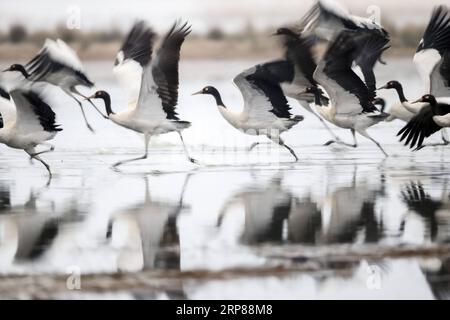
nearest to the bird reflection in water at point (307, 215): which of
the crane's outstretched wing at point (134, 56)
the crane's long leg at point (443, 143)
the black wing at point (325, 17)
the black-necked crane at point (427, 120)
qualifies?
the black-necked crane at point (427, 120)

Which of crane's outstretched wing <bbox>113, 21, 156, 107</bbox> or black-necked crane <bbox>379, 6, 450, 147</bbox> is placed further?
black-necked crane <bbox>379, 6, 450, 147</bbox>

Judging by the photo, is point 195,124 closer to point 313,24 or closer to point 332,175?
point 313,24

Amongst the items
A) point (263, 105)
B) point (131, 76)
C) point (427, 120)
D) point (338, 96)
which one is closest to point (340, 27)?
point (338, 96)

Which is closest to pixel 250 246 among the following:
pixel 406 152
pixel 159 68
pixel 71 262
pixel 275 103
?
pixel 71 262

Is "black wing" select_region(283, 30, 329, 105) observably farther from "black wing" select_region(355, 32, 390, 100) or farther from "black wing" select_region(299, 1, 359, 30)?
"black wing" select_region(355, 32, 390, 100)

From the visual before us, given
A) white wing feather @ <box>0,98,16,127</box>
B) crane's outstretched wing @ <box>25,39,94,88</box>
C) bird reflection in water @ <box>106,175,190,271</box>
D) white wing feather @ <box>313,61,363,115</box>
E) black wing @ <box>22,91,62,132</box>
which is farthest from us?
crane's outstretched wing @ <box>25,39,94,88</box>

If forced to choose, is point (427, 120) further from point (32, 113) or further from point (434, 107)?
point (32, 113)

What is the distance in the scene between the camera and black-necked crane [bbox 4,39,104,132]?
11.1 meters

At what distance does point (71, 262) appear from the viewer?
6.80 metres

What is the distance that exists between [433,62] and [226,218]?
4.37 m

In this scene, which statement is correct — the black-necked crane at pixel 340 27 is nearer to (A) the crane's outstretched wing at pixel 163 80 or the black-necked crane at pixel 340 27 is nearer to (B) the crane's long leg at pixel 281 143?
(B) the crane's long leg at pixel 281 143

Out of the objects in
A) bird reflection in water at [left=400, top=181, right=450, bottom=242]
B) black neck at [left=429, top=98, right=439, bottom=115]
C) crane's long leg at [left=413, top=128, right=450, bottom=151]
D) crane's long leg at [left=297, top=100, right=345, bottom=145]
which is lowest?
bird reflection in water at [left=400, top=181, right=450, bottom=242]

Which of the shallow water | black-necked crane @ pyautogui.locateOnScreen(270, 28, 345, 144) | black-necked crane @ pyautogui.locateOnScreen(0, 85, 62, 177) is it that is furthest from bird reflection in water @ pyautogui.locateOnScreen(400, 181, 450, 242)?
black-necked crane @ pyautogui.locateOnScreen(0, 85, 62, 177)
